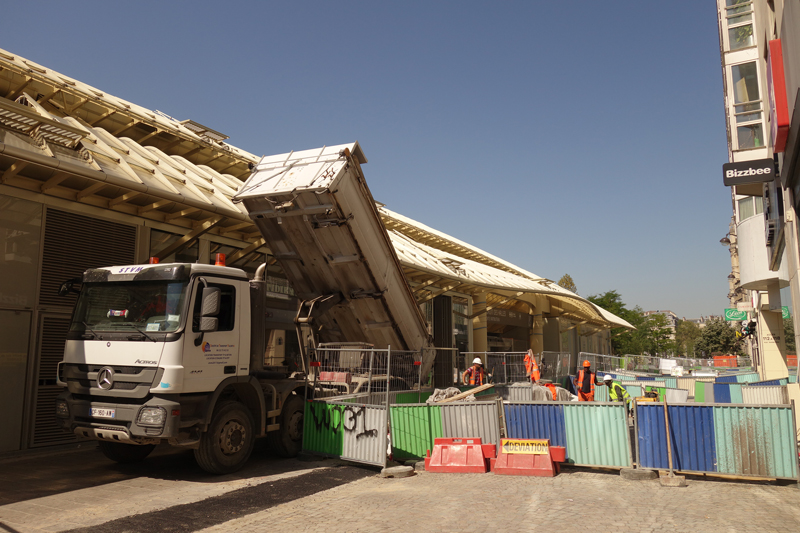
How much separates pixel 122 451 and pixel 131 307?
104 inches

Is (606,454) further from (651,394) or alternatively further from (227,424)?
(227,424)

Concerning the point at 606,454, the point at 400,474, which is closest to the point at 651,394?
the point at 606,454

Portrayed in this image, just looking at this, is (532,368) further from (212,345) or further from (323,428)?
(212,345)

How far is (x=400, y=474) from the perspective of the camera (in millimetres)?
8406

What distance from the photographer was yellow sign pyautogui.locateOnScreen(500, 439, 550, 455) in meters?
8.38

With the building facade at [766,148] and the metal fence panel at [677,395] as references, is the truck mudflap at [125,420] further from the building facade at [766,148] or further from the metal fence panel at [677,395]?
the metal fence panel at [677,395]

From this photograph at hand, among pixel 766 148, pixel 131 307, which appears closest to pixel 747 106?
pixel 766 148

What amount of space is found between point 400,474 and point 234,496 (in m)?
2.52

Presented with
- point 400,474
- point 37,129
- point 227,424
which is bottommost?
point 400,474

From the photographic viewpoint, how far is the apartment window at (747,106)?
616 inches

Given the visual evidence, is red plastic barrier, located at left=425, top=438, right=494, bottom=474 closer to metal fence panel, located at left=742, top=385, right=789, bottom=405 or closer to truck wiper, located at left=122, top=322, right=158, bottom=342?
truck wiper, located at left=122, top=322, right=158, bottom=342

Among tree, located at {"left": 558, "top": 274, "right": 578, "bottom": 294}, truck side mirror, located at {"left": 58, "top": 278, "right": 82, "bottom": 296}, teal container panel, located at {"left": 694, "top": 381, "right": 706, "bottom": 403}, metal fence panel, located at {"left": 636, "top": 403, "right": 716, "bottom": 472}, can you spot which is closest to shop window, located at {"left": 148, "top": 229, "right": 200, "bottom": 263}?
truck side mirror, located at {"left": 58, "top": 278, "right": 82, "bottom": 296}

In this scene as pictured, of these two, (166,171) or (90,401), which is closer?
(90,401)

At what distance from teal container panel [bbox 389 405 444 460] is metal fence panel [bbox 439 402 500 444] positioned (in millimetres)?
138
